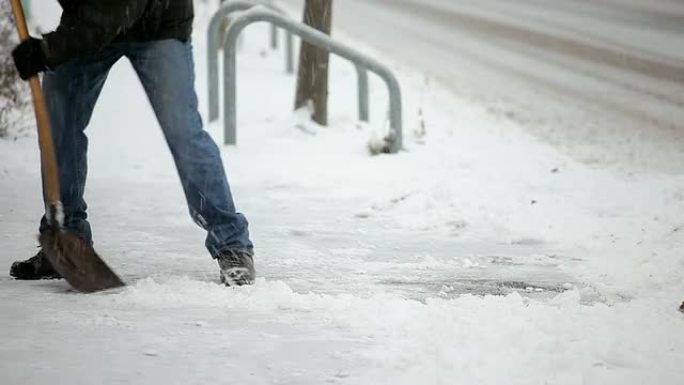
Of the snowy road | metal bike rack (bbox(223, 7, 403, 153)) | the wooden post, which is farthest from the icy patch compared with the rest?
the snowy road

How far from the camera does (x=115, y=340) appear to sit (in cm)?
354

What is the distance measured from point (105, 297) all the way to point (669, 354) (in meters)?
1.96

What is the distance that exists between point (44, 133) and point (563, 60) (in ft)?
37.0

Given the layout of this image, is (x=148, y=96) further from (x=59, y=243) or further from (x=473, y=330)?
(x=473, y=330)

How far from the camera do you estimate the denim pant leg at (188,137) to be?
14.0 feet

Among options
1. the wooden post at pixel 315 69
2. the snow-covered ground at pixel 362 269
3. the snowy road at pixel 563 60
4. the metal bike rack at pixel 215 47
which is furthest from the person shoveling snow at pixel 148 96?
the snowy road at pixel 563 60

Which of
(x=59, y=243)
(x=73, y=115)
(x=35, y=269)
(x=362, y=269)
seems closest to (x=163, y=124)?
(x=73, y=115)

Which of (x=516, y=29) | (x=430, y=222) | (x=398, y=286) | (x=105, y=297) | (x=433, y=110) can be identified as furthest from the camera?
(x=516, y=29)

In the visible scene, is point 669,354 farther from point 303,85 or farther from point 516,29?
point 516,29

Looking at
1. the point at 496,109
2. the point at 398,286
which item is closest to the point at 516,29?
the point at 496,109

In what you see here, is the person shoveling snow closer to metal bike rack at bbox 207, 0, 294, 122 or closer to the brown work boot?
the brown work boot

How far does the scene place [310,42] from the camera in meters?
7.85

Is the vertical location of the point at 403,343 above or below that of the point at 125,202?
Result: above

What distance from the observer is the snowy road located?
Answer: 396 inches
